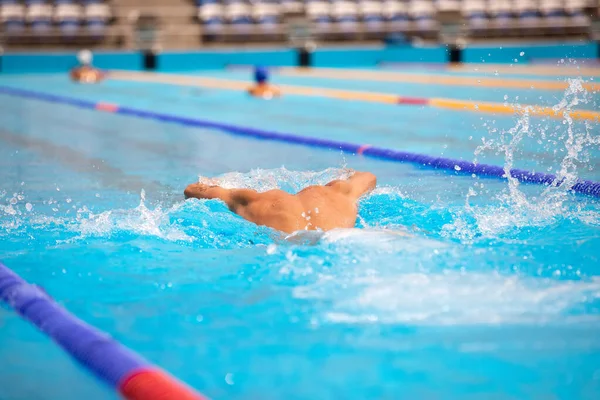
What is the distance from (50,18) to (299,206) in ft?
44.9

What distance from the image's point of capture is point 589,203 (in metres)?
3.76

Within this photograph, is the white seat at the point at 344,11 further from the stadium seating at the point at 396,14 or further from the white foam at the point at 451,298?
the white foam at the point at 451,298

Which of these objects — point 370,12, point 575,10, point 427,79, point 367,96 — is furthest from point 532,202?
→ point 575,10

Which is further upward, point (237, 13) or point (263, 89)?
point (237, 13)

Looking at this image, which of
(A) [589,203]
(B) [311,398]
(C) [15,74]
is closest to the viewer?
(B) [311,398]

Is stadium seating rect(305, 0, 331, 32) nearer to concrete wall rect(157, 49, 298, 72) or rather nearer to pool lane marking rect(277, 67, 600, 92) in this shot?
concrete wall rect(157, 49, 298, 72)

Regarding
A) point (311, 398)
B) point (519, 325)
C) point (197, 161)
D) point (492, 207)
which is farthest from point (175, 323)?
point (197, 161)

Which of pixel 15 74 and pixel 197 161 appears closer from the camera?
pixel 197 161

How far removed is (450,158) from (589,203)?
1445 mm

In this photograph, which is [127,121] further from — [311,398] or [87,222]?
[311,398]

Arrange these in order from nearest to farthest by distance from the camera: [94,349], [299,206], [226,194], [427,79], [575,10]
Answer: [94,349] < [299,206] < [226,194] < [427,79] < [575,10]

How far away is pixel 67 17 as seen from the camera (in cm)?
1520

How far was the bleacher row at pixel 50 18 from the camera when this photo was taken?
15109 mm

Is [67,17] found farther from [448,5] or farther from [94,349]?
[94,349]
